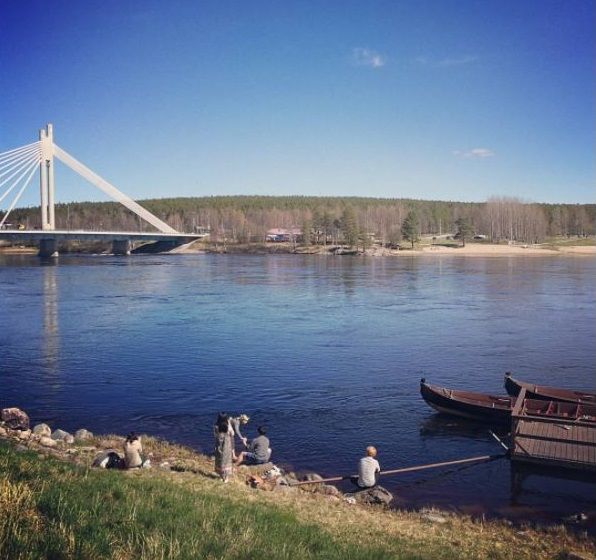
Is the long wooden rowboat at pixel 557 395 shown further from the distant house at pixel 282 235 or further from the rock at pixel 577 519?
the distant house at pixel 282 235

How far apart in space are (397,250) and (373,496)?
357ft

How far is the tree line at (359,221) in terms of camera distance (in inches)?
5244

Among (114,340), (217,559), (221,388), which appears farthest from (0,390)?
(217,559)

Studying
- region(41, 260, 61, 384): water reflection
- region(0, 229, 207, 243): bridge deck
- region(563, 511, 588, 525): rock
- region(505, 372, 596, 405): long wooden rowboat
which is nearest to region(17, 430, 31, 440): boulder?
region(41, 260, 61, 384): water reflection

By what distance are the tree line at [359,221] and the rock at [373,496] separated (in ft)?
349

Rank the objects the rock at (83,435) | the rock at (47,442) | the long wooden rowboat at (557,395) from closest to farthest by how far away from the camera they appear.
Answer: the rock at (47,442)
the rock at (83,435)
the long wooden rowboat at (557,395)

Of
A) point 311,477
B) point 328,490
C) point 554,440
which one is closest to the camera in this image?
point 328,490

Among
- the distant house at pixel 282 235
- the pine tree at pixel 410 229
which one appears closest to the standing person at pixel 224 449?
the pine tree at pixel 410 229

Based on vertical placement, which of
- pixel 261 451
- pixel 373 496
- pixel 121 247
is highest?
pixel 121 247

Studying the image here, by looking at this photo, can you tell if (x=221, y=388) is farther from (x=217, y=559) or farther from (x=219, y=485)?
(x=217, y=559)

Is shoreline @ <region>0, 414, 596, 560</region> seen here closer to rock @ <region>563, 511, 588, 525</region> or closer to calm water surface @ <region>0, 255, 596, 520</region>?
rock @ <region>563, 511, 588, 525</region>

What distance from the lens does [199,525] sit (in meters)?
8.45

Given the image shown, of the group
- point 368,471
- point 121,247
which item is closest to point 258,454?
point 368,471

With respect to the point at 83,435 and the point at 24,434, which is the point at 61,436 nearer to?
the point at 83,435
